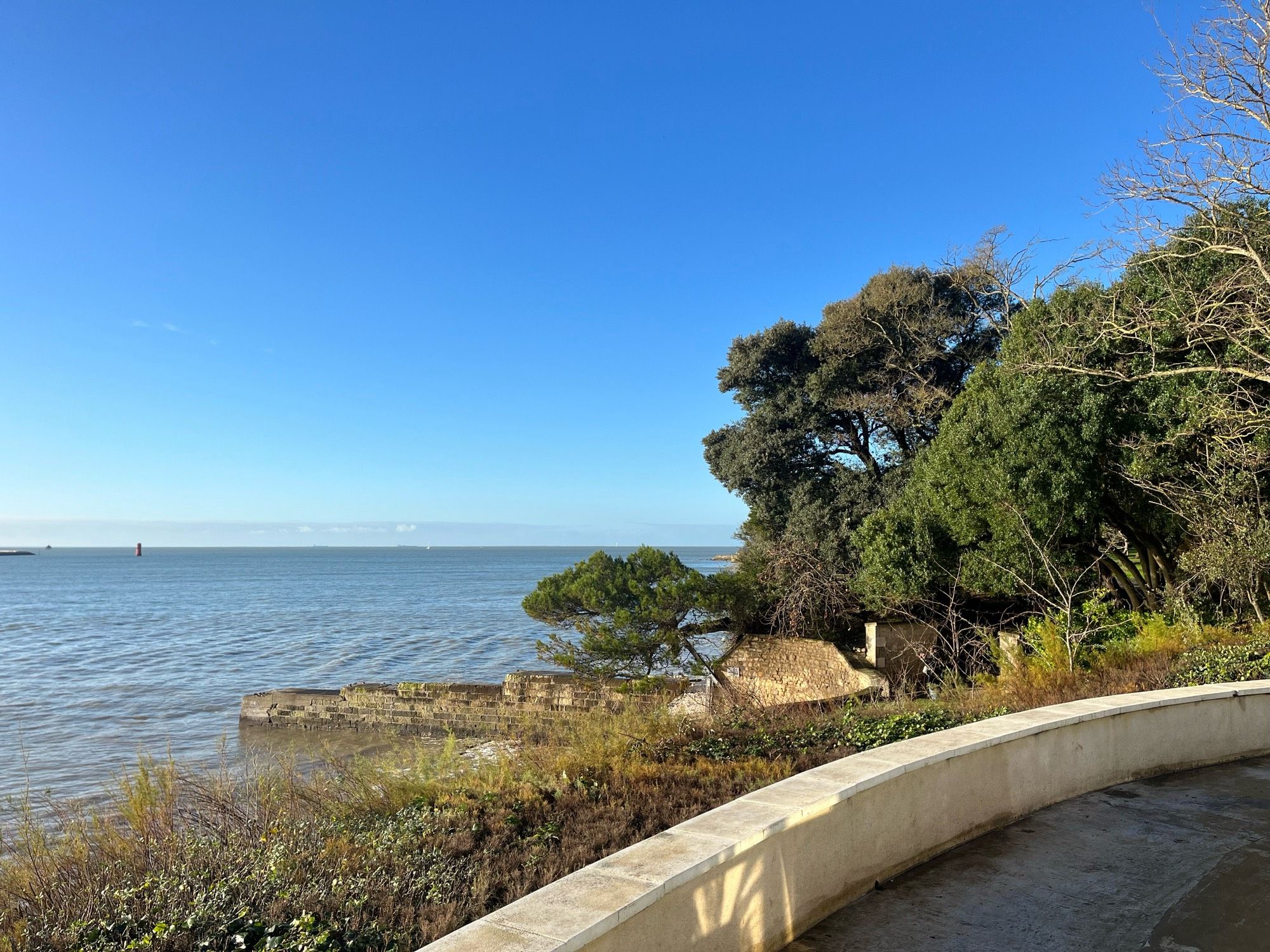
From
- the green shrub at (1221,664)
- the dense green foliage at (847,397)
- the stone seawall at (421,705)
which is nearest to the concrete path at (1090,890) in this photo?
the green shrub at (1221,664)

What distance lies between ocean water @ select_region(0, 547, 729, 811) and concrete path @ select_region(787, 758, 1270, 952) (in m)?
6.55

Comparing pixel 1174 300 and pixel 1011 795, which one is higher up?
pixel 1174 300

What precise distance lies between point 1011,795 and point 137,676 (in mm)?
22435

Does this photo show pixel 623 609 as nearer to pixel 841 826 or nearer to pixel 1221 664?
pixel 1221 664

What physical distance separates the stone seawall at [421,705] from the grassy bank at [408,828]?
8.71 metres

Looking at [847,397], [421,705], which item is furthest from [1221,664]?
[421,705]

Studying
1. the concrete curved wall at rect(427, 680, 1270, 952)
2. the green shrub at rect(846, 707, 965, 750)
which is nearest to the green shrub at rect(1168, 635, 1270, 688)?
the concrete curved wall at rect(427, 680, 1270, 952)

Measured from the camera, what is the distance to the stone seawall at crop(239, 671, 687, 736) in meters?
15.8

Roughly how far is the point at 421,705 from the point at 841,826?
14517 mm

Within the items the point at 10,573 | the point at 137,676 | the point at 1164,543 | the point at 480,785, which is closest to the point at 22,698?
the point at 137,676

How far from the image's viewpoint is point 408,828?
4.35 metres

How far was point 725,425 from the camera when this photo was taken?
20.2 meters

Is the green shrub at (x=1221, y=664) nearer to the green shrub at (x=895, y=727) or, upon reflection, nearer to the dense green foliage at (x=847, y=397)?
the green shrub at (x=895, y=727)

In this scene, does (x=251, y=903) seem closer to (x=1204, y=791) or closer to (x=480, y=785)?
(x=480, y=785)
